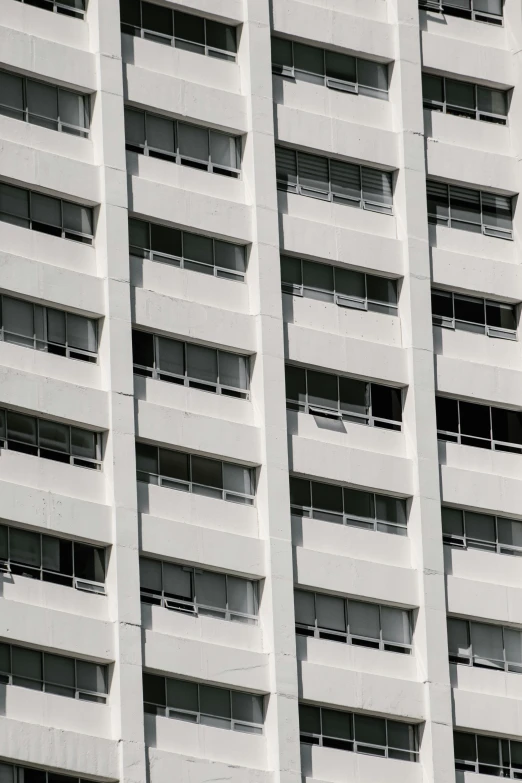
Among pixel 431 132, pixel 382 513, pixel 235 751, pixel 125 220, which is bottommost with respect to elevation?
pixel 235 751

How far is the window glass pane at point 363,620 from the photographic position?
260ft

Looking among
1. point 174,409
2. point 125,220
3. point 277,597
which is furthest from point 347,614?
point 125,220

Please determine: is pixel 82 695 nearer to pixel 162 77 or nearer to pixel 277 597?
pixel 277 597

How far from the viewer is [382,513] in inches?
3167

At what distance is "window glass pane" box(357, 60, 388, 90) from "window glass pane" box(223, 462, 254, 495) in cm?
1257

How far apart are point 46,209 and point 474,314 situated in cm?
1342

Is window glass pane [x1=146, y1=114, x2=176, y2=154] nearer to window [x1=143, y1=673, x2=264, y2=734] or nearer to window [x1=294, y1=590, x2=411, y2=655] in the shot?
window [x1=294, y1=590, x2=411, y2=655]

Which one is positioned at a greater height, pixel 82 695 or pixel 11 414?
pixel 11 414

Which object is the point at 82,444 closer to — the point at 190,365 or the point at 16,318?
the point at 16,318

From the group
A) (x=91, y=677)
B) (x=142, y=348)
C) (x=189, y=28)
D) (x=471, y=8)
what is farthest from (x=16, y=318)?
(x=471, y=8)

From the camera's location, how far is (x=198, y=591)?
254 ft

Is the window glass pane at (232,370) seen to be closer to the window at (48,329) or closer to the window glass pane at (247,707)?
the window at (48,329)

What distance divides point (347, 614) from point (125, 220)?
12433mm

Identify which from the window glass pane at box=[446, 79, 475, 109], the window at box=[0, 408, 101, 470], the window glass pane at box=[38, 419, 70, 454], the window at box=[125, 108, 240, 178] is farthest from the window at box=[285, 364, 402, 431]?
the window glass pane at box=[446, 79, 475, 109]
